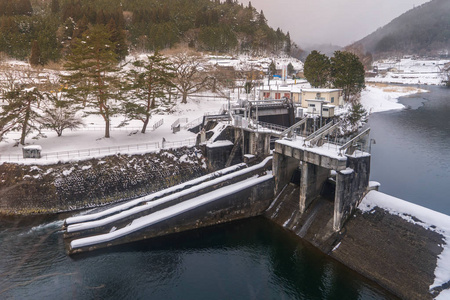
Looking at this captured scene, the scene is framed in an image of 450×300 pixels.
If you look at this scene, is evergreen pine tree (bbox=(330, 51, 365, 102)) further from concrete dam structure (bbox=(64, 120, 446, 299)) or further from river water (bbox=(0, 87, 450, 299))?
concrete dam structure (bbox=(64, 120, 446, 299))

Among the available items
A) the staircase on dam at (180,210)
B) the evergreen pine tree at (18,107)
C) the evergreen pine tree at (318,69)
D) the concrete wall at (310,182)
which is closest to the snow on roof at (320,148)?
the concrete wall at (310,182)

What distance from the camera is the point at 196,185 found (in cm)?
2623

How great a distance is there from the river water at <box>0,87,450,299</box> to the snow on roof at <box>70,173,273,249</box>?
0.92 m

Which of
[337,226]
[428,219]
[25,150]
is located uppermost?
[25,150]

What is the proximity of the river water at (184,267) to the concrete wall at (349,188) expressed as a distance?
3.14m

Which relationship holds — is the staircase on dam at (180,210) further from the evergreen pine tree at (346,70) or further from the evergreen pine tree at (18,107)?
the evergreen pine tree at (346,70)

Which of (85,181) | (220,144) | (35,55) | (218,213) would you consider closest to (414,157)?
(220,144)

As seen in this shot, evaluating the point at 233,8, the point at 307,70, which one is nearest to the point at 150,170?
the point at 307,70

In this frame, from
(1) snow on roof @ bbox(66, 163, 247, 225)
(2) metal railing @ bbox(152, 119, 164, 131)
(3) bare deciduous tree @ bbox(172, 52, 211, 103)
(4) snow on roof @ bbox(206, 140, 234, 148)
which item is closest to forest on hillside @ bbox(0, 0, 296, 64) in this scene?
(3) bare deciduous tree @ bbox(172, 52, 211, 103)

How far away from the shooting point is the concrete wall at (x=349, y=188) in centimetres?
2144

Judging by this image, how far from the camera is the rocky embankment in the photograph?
26.6m

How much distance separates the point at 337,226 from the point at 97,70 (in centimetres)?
2756

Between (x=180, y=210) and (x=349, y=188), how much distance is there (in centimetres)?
1222

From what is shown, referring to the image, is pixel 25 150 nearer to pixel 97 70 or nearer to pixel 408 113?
pixel 97 70
